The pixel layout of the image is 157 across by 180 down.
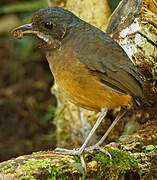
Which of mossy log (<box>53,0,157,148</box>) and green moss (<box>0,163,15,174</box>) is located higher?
mossy log (<box>53,0,157,148</box>)

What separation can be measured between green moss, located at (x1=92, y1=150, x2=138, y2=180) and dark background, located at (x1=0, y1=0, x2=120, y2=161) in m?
3.09

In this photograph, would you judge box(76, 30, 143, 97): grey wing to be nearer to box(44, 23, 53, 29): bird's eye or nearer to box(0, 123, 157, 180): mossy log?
box(44, 23, 53, 29): bird's eye

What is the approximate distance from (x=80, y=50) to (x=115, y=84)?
1.62ft

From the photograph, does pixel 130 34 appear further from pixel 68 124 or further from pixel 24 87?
pixel 24 87

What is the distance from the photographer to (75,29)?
13.1ft

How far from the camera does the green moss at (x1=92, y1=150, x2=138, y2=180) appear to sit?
3.67 meters

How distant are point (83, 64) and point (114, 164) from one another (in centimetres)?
102

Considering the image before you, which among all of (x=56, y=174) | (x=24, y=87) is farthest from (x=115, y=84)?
(x=24, y=87)

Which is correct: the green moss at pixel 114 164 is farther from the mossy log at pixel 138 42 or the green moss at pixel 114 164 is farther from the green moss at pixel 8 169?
the mossy log at pixel 138 42

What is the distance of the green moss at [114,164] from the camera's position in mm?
3670

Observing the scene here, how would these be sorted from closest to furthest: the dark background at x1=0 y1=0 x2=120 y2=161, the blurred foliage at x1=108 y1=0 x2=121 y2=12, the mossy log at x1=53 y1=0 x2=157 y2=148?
the mossy log at x1=53 y1=0 x2=157 y2=148, the blurred foliage at x1=108 y1=0 x2=121 y2=12, the dark background at x1=0 y1=0 x2=120 y2=161

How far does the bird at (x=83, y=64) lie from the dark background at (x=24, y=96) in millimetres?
2890

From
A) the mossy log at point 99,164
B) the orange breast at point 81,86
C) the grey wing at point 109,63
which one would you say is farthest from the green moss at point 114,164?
the grey wing at point 109,63

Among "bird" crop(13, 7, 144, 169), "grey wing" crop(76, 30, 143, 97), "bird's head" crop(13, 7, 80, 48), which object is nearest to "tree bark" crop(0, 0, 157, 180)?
"bird" crop(13, 7, 144, 169)
